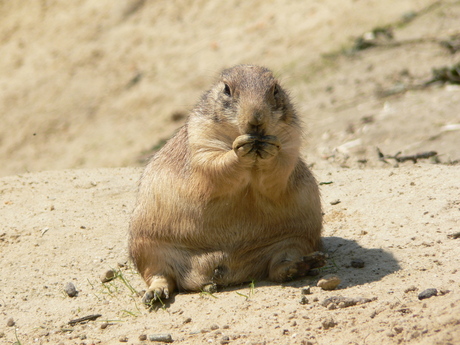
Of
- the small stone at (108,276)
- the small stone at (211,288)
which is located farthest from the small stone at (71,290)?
the small stone at (211,288)

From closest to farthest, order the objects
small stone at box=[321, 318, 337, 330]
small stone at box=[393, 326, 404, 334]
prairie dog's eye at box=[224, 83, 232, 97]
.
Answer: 1. small stone at box=[393, 326, 404, 334]
2. small stone at box=[321, 318, 337, 330]
3. prairie dog's eye at box=[224, 83, 232, 97]

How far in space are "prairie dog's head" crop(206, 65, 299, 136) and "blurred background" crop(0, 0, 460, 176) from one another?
3761mm

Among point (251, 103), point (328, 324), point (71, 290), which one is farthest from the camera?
point (71, 290)

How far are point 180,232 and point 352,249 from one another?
1333mm

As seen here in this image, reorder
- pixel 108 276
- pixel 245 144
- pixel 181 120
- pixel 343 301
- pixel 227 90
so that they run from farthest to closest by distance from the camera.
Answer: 1. pixel 181 120
2. pixel 108 276
3. pixel 227 90
4. pixel 245 144
5. pixel 343 301

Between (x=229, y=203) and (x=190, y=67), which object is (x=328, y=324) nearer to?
(x=229, y=203)

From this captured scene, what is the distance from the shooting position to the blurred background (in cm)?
949

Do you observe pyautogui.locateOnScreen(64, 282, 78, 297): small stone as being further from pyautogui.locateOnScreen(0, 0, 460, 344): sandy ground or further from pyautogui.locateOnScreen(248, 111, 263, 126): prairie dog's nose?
pyautogui.locateOnScreen(248, 111, 263, 126): prairie dog's nose

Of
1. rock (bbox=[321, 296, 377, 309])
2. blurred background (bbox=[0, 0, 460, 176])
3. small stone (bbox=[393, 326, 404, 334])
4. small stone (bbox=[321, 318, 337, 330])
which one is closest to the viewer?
small stone (bbox=[393, 326, 404, 334])

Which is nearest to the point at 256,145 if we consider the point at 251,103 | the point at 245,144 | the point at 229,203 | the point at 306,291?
the point at 245,144

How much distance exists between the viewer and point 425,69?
10.2 metres

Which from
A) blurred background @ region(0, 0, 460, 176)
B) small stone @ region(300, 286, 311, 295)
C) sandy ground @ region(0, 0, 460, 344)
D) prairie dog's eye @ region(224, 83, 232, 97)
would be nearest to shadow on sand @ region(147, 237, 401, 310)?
sandy ground @ region(0, 0, 460, 344)

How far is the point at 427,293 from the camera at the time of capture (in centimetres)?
366

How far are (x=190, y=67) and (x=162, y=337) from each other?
949 centimetres
